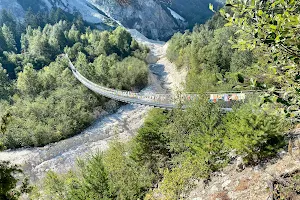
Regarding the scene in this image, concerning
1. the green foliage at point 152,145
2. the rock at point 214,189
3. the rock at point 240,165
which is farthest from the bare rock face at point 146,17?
the rock at point 214,189

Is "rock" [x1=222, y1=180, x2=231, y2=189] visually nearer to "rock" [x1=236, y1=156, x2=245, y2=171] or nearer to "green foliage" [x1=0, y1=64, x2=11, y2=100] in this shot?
"rock" [x1=236, y1=156, x2=245, y2=171]

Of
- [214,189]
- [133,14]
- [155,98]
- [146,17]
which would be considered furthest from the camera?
[146,17]

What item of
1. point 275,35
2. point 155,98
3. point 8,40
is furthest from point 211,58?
point 8,40

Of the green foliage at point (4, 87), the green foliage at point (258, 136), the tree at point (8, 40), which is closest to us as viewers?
the green foliage at point (258, 136)

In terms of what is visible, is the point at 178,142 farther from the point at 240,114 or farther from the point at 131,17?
the point at 131,17

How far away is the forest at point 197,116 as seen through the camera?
12.2ft

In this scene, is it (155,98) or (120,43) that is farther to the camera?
(120,43)

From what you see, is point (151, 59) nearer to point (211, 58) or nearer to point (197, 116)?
point (211, 58)

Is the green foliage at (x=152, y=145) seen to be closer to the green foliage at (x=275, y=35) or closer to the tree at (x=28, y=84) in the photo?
the green foliage at (x=275, y=35)

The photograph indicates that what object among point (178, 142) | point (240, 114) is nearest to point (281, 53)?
point (240, 114)

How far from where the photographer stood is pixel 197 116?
2147 centimetres

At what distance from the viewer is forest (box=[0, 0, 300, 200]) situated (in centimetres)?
371

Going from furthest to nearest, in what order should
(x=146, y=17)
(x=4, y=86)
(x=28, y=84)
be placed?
(x=146, y=17)
(x=4, y=86)
(x=28, y=84)

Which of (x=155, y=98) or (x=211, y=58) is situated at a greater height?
(x=155, y=98)
